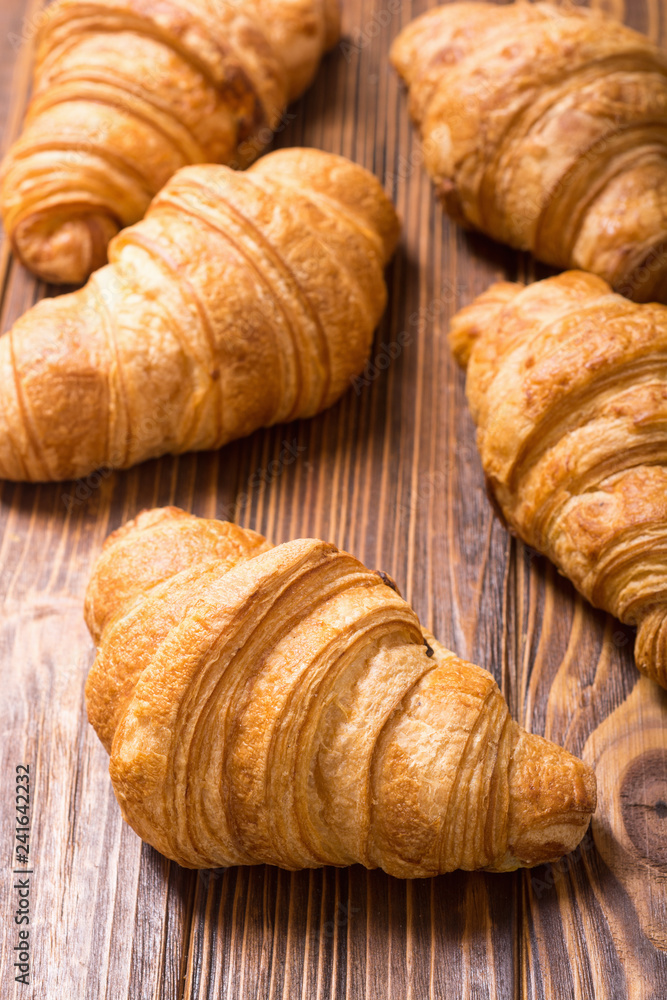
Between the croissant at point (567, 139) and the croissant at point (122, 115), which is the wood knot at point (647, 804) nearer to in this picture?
the croissant at point (567, 139)

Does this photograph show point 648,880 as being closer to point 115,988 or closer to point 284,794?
point 284,794

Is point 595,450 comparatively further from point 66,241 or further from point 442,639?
point 66,241

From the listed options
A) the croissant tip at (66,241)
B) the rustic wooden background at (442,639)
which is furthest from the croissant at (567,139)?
the croissant tip at (66,241)

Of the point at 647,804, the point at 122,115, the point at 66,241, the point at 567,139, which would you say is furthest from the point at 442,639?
the point at 122,115

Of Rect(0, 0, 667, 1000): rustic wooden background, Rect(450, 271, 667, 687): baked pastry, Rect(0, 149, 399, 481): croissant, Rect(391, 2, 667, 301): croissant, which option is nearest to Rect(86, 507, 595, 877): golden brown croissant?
Rect(0, 0, 667, 1000): rustic wooden background

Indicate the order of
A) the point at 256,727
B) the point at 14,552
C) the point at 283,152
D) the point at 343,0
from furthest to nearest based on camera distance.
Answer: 1. the point at 343,0
2. the point at 283,152
3. the point at 14,552
4. the point at 256,727

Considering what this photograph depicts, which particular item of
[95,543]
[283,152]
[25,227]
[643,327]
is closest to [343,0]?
[283,152]
